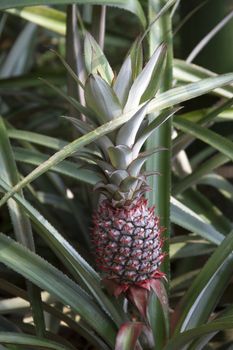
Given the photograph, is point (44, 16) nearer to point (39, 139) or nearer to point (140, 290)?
point (39, 139)

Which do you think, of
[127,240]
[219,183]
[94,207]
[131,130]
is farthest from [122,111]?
[219,183]

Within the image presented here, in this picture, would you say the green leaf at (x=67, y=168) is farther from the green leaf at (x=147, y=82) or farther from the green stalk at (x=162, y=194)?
the green leaf at (x=147, y=82)

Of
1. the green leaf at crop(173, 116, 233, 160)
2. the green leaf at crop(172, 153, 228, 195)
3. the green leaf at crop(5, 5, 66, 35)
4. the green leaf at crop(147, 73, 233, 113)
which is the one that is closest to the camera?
the green leaf at crop(147, 73, 233, 113)

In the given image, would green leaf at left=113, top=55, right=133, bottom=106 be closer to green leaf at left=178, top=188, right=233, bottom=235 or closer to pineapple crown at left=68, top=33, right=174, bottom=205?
pineapple crown at left=68, top=33, right=174, bottom=205

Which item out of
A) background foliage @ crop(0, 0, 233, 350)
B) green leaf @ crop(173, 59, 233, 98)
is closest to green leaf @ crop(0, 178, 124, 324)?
background foliage @ crop(0, 0, 233, 350)

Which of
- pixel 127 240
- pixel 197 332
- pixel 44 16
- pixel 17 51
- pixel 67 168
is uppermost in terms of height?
pixel 17 51
